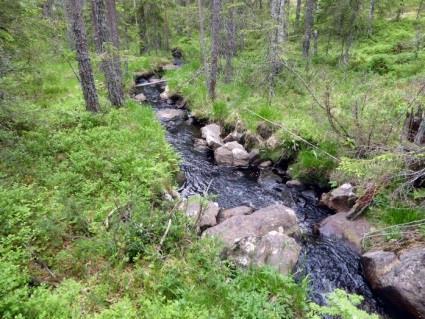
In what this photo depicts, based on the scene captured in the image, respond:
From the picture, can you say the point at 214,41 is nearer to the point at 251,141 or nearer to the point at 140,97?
the point at 140,97

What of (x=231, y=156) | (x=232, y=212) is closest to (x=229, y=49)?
(x=231, y=156)

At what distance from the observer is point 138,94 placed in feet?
62.7

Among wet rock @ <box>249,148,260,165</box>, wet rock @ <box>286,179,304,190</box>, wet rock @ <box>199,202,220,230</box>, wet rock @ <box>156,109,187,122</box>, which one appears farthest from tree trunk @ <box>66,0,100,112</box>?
wet rock @ <box>286,179,304,190</box>

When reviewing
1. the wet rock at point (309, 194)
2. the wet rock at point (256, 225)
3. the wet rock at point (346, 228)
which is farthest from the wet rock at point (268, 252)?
the wet rock at point (309, 194)

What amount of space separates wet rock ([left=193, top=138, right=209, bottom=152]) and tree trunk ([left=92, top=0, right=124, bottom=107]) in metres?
3.30

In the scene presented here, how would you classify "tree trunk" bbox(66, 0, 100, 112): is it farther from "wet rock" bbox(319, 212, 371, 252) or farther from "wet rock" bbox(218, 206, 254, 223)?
"wet rock" bbox(319, 212, 371, 252)

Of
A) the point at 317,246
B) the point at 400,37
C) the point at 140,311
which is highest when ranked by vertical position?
the point at 400,37

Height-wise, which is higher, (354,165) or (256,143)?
(354,165)

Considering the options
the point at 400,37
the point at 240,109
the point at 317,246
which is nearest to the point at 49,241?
the point at 317,246

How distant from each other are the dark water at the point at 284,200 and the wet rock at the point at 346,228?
0.18 m

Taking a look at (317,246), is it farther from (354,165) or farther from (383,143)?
(383,143)

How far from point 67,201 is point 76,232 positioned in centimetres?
57

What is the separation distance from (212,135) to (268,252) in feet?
25.2

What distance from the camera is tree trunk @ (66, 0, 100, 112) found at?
8.80 meters
